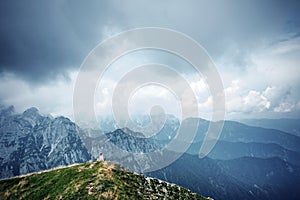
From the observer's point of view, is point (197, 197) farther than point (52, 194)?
Yes

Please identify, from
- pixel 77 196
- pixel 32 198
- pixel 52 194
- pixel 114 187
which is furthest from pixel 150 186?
pixel 32 198

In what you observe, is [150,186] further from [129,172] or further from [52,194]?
[52,194]

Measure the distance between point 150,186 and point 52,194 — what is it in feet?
60.3

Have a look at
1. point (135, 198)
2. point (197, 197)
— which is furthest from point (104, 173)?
point (197, 197)

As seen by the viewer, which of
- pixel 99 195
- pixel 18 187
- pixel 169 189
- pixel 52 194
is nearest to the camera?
pixel 99 195

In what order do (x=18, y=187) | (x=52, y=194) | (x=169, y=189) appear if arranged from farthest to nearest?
(x=18, y=187), (x=169, y=189), (x=52, y=194)

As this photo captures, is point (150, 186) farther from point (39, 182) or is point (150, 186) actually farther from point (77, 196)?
point (39, 182)

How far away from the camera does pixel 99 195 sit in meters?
35.8

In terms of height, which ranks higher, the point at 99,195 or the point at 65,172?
the point at 65,172

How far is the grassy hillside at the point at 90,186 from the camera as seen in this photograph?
3722 centimetres

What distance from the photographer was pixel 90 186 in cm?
3806

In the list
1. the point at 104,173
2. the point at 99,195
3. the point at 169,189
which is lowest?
the point at 169,189

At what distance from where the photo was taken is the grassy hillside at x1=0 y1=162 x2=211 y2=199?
37219 millimetres

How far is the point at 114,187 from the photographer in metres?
37.6
